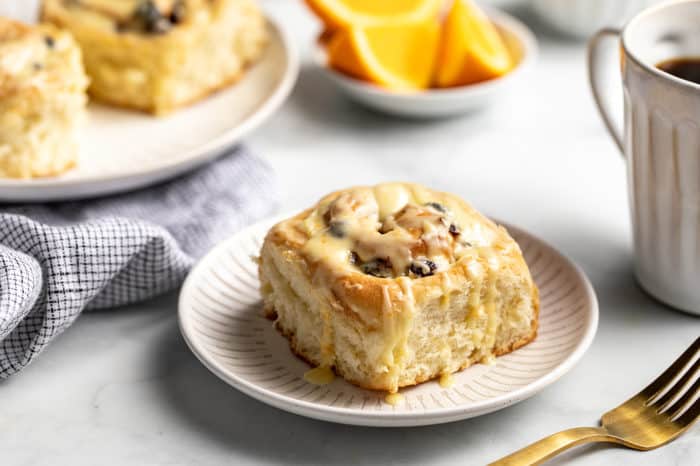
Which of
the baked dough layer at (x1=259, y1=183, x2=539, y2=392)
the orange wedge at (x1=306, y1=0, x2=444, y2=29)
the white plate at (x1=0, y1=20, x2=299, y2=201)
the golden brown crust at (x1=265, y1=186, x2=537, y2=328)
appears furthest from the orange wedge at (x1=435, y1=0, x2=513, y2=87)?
the golden brown crust at (x1=265, y1=186, x2=537, y2=328)

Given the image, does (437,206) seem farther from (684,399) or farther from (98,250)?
(98,250)

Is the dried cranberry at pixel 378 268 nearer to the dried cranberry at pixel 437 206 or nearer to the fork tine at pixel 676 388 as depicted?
the dried cranberry at pixel 437 206

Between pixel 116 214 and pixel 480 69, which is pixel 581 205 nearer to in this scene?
pixel 480 69

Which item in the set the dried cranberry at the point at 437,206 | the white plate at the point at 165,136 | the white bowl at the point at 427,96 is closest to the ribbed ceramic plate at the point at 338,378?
the dried cranberry at the point at 437,206

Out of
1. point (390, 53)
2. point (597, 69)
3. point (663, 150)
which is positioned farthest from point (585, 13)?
point (663, 150)

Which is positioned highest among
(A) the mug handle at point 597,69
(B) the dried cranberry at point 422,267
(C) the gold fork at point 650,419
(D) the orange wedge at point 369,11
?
(A) the mug handle at point 597,69
